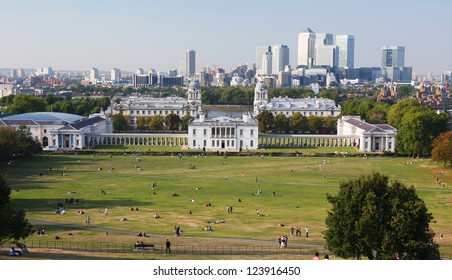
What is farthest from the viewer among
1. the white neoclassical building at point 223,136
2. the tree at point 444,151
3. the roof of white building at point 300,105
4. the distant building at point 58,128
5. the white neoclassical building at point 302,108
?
the roof of white building at point 300,105

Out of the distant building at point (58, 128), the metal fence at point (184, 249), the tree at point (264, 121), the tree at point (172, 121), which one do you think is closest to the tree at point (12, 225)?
the metal fence at point (184, 249)

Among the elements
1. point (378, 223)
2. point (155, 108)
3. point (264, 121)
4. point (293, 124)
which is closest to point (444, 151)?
point (378, 223)

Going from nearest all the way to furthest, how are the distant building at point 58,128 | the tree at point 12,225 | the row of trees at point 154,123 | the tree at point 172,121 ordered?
the tree at point 12,225
the distant building at point 58,128
the row of trees at point 154,123
the tree at point 172,121

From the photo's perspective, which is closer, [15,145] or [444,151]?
[444,151]

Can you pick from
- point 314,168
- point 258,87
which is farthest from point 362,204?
point 258,87

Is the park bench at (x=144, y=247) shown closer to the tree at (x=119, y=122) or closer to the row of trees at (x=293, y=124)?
the row of trees at (x=293, y=124)

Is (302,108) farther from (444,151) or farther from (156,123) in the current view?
(444,151)
